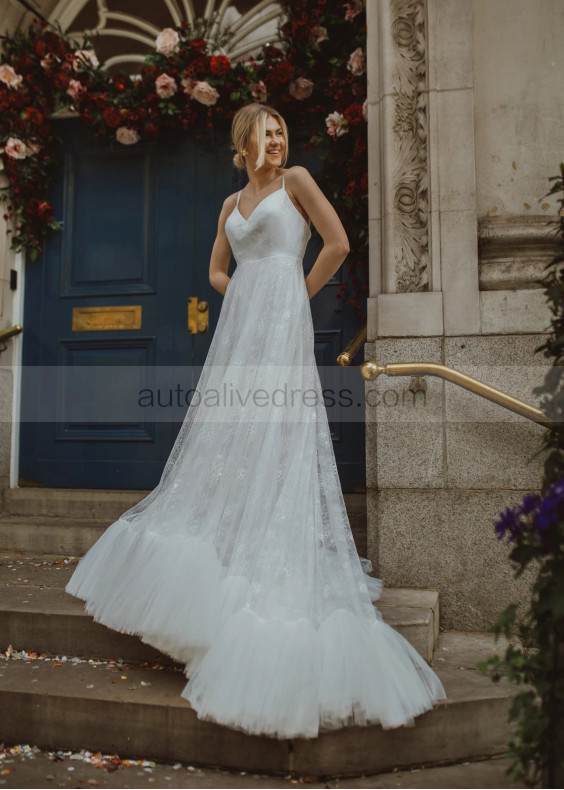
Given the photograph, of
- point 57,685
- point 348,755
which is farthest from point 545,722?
point 57,685

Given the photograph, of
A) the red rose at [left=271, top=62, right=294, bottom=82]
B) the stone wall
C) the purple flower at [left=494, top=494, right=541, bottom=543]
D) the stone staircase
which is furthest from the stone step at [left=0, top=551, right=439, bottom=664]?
the red rose at [left=271, top=62, right=294, bottom=82]

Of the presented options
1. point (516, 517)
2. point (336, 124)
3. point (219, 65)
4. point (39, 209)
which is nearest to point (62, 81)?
point (39, 209)

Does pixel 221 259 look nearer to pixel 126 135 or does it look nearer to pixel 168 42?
pixel 126 135

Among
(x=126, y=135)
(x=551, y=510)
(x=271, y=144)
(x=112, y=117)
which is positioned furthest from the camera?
(x=126, y=135)

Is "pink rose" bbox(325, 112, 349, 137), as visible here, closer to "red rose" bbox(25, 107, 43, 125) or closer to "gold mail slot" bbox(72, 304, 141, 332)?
"gold mail slot" bbox(72, 304, 141, 332)

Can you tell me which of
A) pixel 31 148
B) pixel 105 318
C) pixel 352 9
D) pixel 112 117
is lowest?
pixel 105 318

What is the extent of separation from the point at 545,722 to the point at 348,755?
77 centimetres

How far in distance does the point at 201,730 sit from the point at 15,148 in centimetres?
409

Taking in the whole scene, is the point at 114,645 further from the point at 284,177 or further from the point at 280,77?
the point at 280,77

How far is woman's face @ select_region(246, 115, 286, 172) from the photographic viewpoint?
296 centimetres

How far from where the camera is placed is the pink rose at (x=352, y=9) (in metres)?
4.21

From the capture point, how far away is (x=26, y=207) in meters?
4.89

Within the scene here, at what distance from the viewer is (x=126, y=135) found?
470 centimetres

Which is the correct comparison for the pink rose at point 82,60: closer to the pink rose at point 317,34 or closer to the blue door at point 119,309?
the blue door at point 119,309
